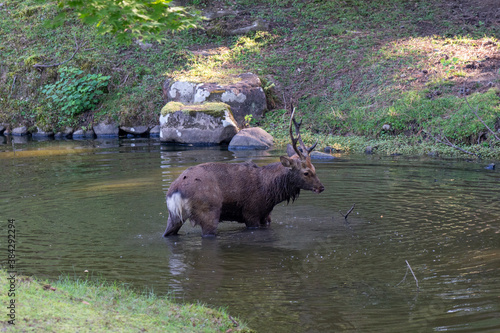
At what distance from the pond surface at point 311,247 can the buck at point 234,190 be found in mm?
292

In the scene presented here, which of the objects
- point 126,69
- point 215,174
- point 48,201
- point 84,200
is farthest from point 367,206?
point 126,69

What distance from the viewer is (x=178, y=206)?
318 inches

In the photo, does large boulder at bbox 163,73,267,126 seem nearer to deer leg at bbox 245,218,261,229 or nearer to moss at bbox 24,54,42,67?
moss at bbox 24,54,42,67

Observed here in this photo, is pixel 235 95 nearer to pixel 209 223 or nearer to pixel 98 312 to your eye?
pixel 209 223

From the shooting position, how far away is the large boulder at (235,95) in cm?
1953

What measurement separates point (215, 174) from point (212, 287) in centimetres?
269

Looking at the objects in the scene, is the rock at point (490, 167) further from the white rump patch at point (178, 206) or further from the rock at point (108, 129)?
the rock at point (108, 129)

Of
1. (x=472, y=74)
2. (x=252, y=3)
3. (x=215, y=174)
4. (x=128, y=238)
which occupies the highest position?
(x=252, y=3)

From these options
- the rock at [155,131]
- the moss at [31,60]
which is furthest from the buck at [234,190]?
the moss at [31,60]

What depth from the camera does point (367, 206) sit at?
9.86 metres

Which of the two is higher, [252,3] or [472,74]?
[252,3]

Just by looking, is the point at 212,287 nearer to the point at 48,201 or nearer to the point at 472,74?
the point at 48,201

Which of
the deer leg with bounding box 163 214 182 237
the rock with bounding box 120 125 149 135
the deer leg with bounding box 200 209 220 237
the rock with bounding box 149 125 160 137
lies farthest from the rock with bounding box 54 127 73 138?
the deer leg with bounding box 200 209 220 237

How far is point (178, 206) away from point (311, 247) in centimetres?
208
